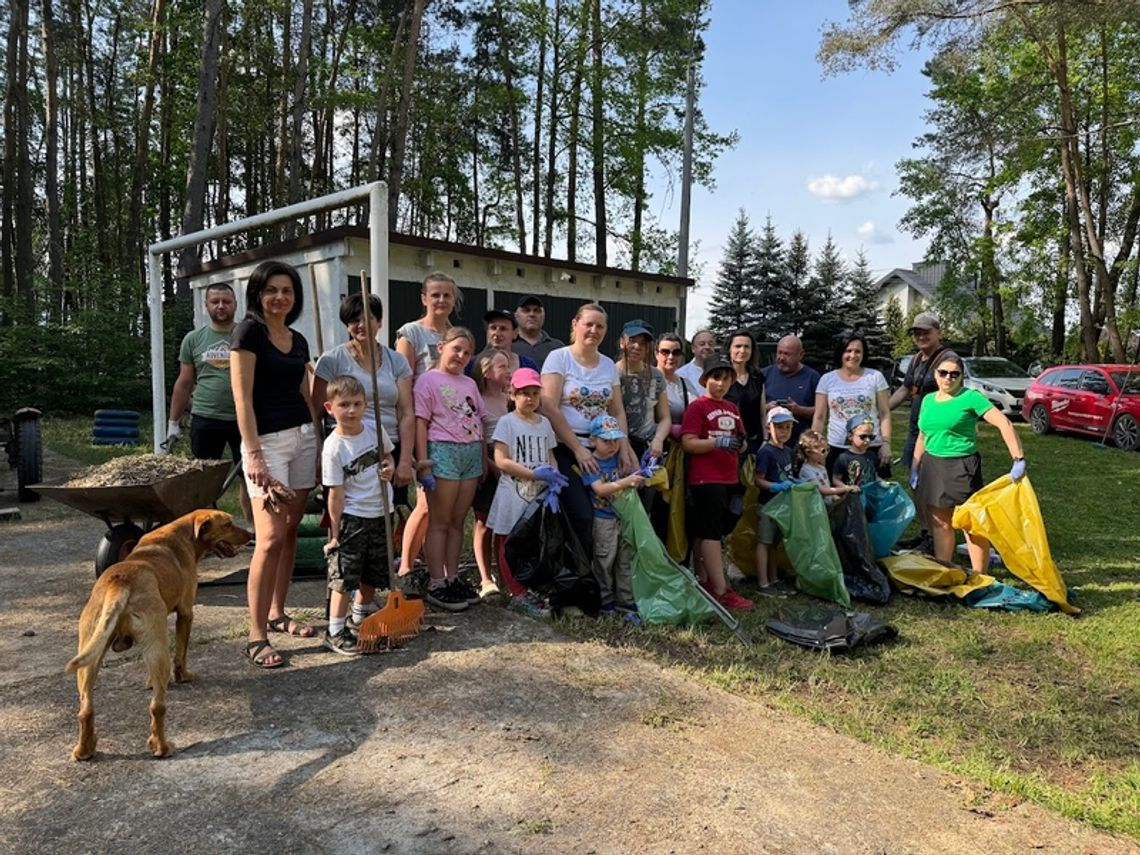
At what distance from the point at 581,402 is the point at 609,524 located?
28.8 inches

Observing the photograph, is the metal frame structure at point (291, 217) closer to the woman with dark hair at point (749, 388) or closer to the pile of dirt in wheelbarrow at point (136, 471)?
the pile of dirt in wheelbarrow at point (136, 471)

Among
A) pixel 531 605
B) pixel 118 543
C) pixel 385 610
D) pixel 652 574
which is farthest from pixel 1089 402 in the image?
pixel 118 543

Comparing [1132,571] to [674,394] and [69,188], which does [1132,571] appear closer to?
[674,394]

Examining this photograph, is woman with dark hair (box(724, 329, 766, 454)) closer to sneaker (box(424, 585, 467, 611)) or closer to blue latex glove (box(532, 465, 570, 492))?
blue latex glove (box(532, 465, 570, 492))

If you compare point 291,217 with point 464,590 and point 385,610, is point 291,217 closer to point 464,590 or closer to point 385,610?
point 464,590

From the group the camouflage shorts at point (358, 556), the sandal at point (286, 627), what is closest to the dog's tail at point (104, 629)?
the camouflage shorts at point (358, 556)

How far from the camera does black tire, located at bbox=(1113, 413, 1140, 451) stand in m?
13.2

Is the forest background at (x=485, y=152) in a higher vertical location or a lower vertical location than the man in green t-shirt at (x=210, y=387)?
higher

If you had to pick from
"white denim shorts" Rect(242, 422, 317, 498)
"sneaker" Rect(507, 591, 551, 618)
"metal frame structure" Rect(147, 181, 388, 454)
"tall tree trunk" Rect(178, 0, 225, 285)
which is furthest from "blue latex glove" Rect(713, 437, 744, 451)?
"tall tree trunk" Rect(178, 0, 225, 285)

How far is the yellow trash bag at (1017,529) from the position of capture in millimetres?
4793

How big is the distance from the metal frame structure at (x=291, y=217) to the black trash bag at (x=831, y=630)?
3021mm

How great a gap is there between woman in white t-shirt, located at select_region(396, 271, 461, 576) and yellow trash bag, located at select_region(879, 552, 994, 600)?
315 cm

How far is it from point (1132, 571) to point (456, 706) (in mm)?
5382

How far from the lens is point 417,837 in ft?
7.68
